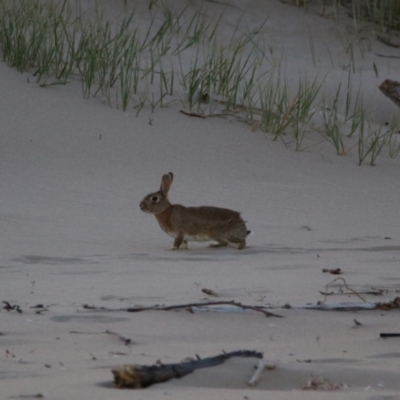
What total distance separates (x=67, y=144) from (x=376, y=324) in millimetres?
5510

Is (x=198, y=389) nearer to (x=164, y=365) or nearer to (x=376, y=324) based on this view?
(x=164, y=365)

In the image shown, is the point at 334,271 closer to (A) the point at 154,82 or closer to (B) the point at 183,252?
(B) the point at 183,252

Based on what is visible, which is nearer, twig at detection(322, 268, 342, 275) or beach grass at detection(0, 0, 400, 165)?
twig at detection(322, 268, 342, 275)

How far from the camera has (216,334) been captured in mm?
3689

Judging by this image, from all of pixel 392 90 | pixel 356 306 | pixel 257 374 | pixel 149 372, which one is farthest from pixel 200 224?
pixel 392 90

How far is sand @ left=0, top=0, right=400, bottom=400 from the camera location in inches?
124

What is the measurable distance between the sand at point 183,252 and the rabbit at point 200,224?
0.13 m

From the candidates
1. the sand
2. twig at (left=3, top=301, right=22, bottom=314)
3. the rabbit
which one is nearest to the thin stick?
the sand

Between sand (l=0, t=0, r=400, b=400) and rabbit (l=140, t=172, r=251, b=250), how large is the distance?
13 centimetres

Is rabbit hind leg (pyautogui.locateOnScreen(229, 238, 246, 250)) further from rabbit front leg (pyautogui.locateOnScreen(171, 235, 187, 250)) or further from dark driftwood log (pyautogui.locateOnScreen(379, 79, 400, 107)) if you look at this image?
dark driftwood log (pyautogui.locateOnScreen(379, 79, 400, 107))

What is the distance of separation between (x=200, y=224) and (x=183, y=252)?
35cm

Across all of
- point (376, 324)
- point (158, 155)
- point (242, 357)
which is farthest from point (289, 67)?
point (242, 357)

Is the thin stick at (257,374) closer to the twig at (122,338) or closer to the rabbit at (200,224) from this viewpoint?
the twig at (122,338)

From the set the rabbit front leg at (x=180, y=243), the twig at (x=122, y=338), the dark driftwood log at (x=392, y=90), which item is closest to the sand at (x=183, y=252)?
the twig at (x=122, y=338)
